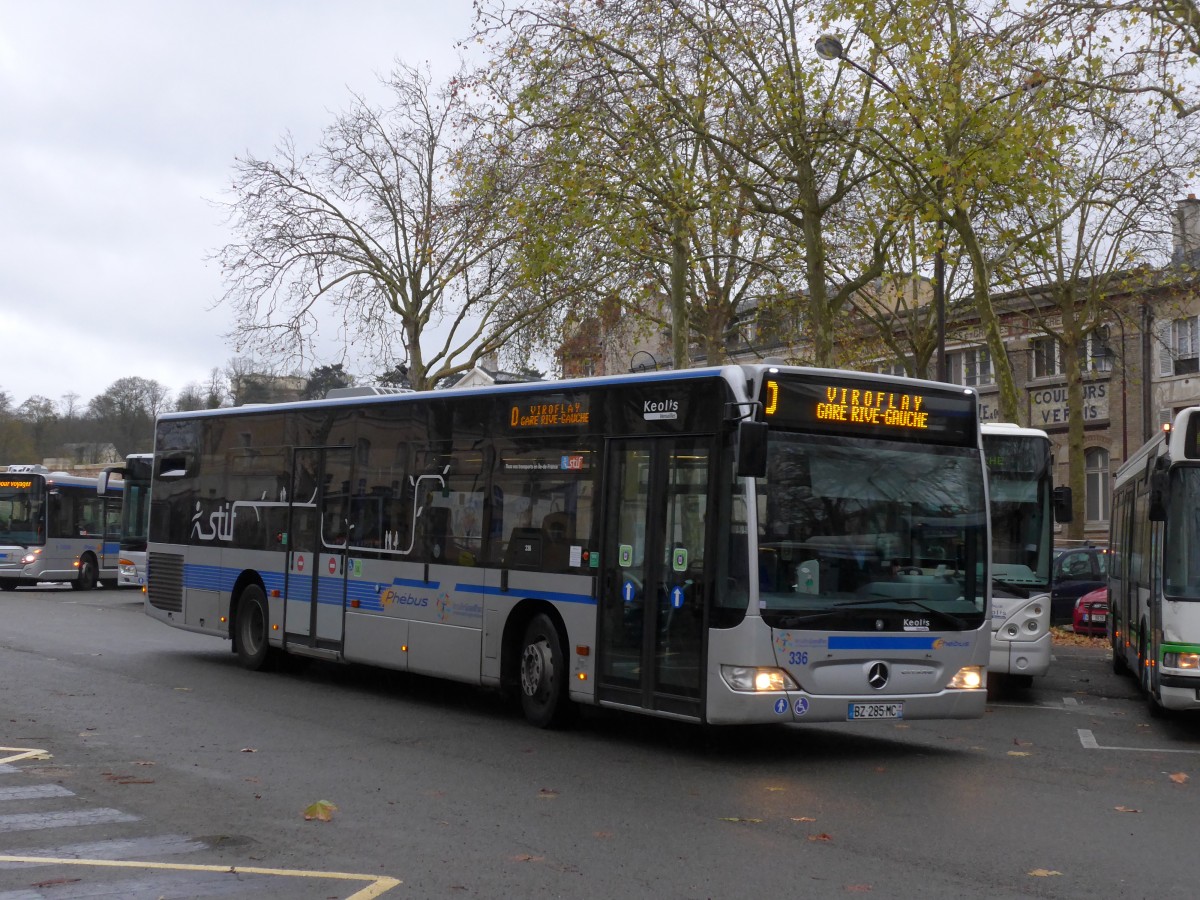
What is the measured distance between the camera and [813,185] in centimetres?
2669

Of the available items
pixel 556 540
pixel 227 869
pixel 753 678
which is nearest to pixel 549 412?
pixel 556 540

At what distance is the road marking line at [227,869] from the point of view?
6836 millimetres

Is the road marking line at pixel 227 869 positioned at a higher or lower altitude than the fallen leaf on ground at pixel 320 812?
lower

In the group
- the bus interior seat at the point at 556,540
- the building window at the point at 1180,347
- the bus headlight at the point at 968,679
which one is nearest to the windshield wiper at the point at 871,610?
the bus headlight at the point at 968,679

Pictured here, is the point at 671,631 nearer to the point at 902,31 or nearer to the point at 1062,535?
the point at 902,31

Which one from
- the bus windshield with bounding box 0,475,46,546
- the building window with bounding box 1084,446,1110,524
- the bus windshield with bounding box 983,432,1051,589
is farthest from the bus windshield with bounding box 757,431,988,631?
the building window with bounding box 1084,446,1110,524

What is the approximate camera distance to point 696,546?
1108 cm

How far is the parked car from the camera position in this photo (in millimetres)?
29734

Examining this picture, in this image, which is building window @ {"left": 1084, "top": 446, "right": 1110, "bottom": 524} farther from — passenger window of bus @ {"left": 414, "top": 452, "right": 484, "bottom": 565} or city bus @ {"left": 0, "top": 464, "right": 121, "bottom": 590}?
passenger window of bus @ {"left": 414, "top": 452, "right": 484, "bottom": 565}

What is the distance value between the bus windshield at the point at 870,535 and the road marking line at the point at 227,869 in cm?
448

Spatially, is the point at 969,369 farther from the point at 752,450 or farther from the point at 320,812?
the point at 320,812

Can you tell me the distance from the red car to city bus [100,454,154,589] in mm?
18229

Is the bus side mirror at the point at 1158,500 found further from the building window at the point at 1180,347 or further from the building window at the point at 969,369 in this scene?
the building window at the point at 969,369

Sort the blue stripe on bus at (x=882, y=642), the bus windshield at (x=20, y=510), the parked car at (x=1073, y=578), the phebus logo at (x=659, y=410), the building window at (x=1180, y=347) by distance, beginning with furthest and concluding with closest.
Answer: the building window at (x=1180, y=347)
the bus windshield at (x=20, y=510)
the parked car at (x=1073, y=578)
the phebus logo at (x=659, y=410)
the blue stripe on bus at (x=882, y=642)
